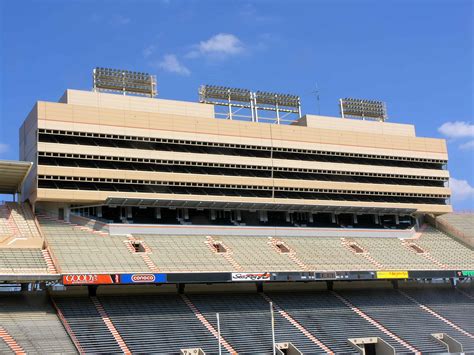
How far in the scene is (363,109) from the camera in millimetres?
71875

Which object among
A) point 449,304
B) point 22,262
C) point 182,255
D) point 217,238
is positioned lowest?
point 449,304

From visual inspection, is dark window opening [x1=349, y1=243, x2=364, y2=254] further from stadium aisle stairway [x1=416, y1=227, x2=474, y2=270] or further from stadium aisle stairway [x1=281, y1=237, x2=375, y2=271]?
stadium aisle stairway [x1=416, y1=227, x2=474, y2=270]

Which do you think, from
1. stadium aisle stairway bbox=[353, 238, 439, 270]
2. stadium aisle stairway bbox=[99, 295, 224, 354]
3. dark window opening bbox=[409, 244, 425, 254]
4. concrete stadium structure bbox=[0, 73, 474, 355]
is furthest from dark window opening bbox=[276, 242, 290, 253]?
dark window opening bbox=[409, 244, 425, 254]

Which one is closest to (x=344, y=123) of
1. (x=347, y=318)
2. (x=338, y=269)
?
(x=338, y=269)

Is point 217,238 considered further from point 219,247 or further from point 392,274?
point 392,274

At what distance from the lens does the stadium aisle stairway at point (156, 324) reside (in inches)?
1689

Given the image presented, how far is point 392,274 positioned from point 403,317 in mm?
3554

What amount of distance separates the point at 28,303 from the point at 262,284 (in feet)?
61.4

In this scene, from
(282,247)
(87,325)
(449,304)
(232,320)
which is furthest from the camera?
(449,304)

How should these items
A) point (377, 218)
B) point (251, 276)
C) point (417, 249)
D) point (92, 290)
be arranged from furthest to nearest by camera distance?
point (377, 218), point (417, 249), point (251, 276), point (92, 290)

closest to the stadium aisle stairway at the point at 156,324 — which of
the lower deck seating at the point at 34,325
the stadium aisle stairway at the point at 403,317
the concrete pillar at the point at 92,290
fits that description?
the concrete pillar at the point at 92,290

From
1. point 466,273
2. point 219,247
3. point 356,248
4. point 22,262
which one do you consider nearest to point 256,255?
point 219,247

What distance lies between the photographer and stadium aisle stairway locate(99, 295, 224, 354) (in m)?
42.9

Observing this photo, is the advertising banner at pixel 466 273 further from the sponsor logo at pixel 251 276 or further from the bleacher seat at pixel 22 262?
the bleacher seat at pixel 22 262
